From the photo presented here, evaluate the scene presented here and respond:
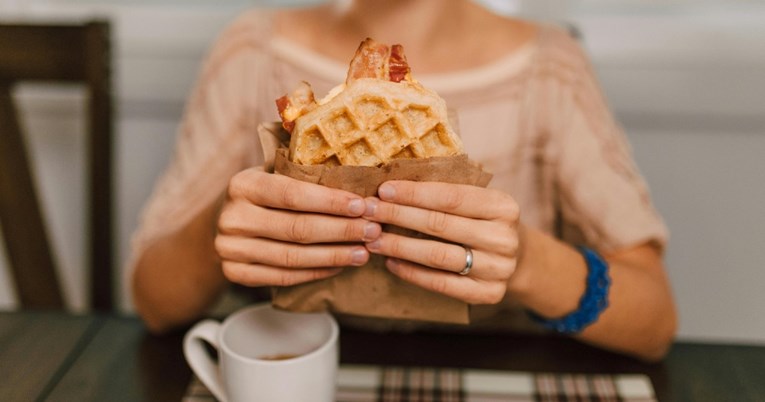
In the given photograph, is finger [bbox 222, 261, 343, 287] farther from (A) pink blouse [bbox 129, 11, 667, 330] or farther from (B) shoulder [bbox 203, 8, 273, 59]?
(B) shoulder [bbox 203, 8, 273, 59]

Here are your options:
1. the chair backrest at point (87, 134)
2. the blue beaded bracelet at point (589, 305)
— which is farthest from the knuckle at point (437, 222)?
the chair backrest at point (87, 134)

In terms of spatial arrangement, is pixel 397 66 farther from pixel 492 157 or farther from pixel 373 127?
pixel 492 157

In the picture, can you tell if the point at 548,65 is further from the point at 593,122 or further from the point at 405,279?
the point at 405,279

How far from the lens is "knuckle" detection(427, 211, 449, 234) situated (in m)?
0.64

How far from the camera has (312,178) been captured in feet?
2.01

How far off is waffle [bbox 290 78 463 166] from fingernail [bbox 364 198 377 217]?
0.03 metres

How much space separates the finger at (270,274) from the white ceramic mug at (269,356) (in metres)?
0.07

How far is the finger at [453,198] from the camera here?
619 millimetres

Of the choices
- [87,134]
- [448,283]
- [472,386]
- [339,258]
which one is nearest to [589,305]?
[472,386]

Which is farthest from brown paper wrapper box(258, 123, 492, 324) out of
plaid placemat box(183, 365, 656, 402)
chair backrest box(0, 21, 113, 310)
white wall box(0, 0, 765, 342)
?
white wall box(0, 0, 765, 342)

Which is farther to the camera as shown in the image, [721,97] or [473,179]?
Answer: [721,97]

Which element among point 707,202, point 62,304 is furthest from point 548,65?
point 62,304

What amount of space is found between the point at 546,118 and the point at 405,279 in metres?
0.59

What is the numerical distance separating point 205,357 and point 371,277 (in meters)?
0.24
